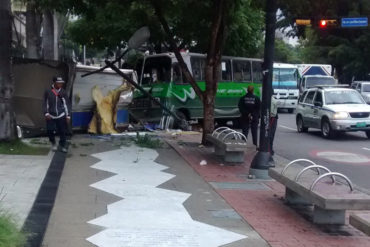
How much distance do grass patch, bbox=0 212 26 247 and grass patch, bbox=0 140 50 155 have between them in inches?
277

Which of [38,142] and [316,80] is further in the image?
[316,80]

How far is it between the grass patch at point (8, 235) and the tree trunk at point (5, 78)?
757cm

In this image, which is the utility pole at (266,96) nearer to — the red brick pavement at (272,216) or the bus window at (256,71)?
the red brick pavement at (272,216)

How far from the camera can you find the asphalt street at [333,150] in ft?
44.5

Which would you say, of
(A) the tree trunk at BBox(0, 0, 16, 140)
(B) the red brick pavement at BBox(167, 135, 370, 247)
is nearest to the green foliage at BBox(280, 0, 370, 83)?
(A) the tree trunk at BBox(0, 0, 16, 140)

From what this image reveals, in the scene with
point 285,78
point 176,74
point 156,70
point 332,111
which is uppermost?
point 156,70

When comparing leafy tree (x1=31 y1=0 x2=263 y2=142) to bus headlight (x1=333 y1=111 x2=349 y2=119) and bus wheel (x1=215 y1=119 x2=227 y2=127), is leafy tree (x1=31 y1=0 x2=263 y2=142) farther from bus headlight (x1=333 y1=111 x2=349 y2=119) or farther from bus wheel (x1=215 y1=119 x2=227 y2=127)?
bus headlight (x1=333 y1=111 x2=349 y2=119)

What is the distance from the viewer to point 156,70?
72.6 feet

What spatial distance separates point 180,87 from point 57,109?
8747mm

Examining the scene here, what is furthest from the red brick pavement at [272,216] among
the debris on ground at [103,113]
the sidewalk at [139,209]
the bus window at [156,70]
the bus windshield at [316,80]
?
the bus windshield at [316,80]

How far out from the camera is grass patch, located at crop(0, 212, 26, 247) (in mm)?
5262

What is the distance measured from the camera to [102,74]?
18719 mm

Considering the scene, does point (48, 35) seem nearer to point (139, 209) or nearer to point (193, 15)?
point (193, 15)

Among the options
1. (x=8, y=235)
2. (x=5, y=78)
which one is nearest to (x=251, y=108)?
(x=5, y=78)
